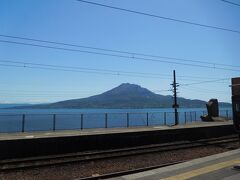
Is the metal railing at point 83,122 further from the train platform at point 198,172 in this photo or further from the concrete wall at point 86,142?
the train platform at point 198,172

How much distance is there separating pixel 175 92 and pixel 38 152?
2889cm

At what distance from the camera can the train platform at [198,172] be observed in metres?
10.8

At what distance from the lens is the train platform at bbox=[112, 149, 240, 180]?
10805 millimetres

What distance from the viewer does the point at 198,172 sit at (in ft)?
37.6

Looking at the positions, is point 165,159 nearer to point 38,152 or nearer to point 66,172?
point 66,172

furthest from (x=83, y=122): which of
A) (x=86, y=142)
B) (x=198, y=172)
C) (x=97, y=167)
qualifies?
(x=198, y=172)

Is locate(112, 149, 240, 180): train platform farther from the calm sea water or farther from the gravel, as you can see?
the calm sea water

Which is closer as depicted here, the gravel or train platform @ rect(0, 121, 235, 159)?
the gravel

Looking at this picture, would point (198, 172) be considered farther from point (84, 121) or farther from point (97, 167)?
point (84, 121)

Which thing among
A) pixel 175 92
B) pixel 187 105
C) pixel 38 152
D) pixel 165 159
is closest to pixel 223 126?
pixel 175 92

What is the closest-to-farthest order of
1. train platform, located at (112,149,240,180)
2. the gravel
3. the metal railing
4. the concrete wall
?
train platform, located at (112,149,240,180) < the gravel < the concrete wall < the metal railing

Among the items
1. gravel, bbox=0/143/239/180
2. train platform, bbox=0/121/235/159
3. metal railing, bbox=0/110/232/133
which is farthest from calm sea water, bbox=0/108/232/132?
gravel, bbox=0/143/239/180

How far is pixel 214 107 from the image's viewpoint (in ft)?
177

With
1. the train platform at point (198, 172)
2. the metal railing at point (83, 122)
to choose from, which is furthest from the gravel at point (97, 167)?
the metal railing at point (83, 122)
